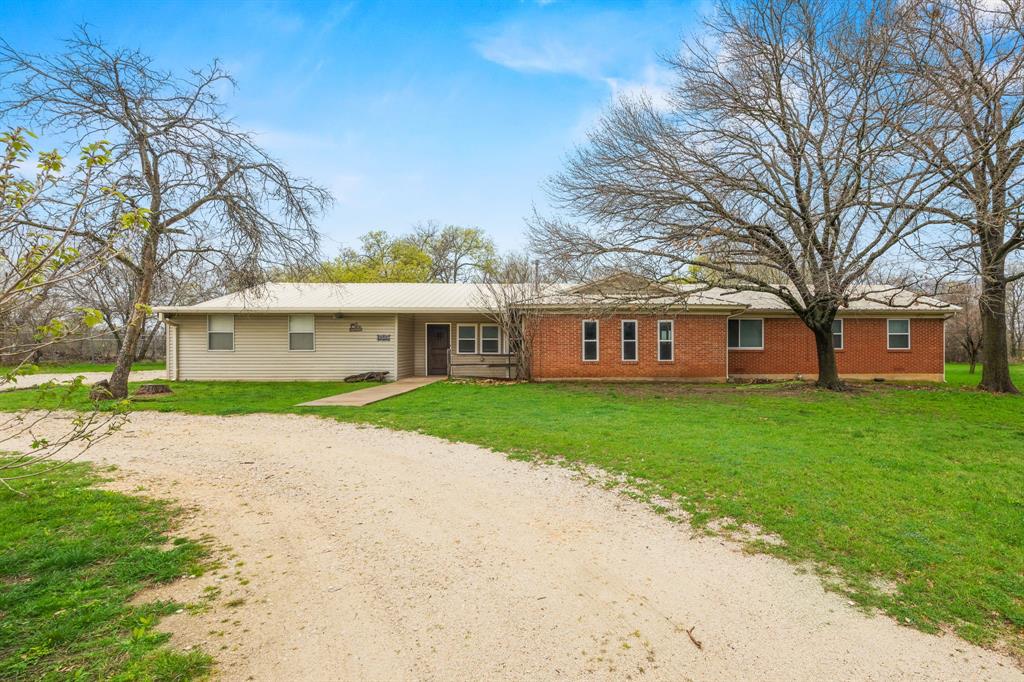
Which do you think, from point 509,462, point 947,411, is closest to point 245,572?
point 509,462

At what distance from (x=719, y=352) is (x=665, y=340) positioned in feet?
5.99

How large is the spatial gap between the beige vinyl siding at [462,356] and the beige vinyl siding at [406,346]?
0.48 feet

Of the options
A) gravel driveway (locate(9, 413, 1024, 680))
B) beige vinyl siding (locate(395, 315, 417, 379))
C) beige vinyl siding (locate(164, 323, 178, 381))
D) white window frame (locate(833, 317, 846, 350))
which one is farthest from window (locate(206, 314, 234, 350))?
white window frame (locate(833, 317, 846, 350))

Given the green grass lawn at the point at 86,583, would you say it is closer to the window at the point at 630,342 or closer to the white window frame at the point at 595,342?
the white window frame at the point at 595,342

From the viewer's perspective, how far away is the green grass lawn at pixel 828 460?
327cm

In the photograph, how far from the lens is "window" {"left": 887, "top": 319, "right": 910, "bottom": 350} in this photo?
17.2m

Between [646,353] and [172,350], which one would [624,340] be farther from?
[172,350]

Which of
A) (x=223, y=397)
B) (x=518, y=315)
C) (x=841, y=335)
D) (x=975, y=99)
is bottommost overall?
(x=223, y=397)

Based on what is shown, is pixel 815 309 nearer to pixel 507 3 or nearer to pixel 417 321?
pixel 507 3

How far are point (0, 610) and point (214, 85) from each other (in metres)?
11.5

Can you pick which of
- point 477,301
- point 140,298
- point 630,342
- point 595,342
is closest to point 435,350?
point 477,301

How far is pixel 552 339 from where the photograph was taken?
16.0 meters

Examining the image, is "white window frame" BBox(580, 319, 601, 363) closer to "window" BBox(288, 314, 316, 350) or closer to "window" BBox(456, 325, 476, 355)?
"window" BBox(456, 325, 476, 355)

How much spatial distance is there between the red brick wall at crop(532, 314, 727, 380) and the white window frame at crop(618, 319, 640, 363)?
33mm
